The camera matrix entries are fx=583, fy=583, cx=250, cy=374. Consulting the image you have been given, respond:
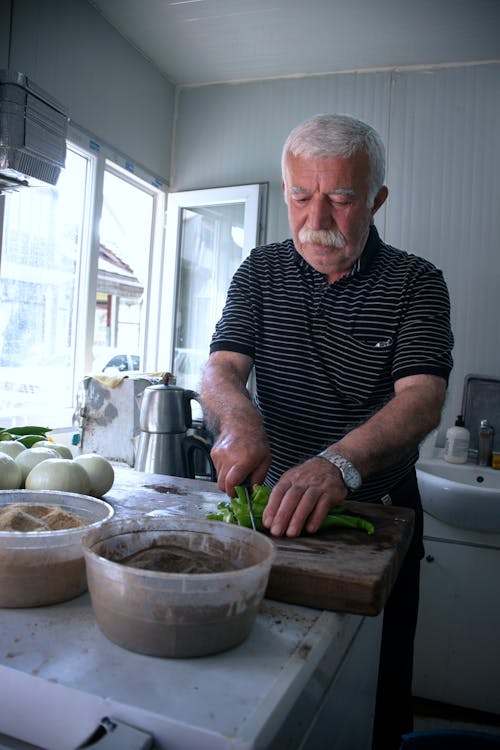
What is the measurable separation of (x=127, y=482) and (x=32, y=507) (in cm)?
54


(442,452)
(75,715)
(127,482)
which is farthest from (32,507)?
(442,452)

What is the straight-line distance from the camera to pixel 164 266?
12.5ft

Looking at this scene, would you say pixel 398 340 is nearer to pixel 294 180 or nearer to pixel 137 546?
pixel 294 180

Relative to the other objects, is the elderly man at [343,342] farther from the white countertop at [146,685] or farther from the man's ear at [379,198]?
the white countertop at [146,685]

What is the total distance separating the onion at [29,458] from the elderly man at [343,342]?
386 mm

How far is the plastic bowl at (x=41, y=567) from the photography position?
0.74 metres

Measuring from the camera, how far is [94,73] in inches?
120

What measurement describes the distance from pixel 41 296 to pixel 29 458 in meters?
1.94

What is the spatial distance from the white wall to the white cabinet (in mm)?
2599

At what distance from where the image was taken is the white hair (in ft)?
4.66

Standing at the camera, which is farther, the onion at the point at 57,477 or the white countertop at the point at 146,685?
the onion at the point at 57,477

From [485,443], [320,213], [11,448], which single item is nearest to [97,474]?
[11,448]

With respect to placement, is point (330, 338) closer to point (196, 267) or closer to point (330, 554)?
point (330, 554)

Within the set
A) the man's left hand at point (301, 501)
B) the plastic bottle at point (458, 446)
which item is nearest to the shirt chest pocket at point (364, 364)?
the man's left hand at point (301, 501)
